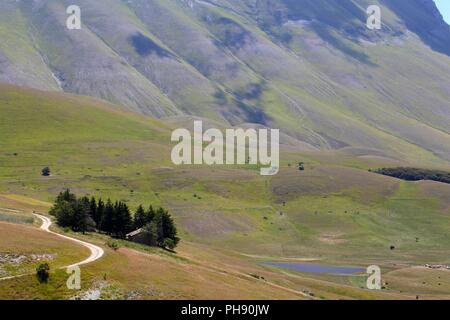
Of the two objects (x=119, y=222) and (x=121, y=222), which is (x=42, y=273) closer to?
(x=119, y=222)

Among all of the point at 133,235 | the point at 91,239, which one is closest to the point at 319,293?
the point at 133,235

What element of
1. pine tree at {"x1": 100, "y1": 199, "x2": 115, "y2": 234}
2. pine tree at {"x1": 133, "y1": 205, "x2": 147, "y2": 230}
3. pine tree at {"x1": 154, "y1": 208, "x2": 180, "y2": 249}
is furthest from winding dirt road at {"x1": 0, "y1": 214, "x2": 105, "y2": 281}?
pine tree at {"x1": 154, "y1": 208, "x2": 180, "y2": 249}

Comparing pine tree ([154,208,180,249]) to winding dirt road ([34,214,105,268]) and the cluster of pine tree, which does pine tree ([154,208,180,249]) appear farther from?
winding dirt road ([34,214,105,268])

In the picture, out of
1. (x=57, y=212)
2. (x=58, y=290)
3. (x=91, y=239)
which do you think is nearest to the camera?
(x=58, y=290)

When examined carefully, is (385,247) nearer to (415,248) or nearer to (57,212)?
(415,248)

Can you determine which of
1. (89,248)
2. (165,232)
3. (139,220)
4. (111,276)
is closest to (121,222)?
(139,220)

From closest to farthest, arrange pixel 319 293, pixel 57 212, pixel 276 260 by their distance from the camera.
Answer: pixel 57 212
pixel 319 293
pixel 276 260

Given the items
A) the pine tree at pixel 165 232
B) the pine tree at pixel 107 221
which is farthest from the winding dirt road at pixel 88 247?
the pine tree at pixel 165 232
